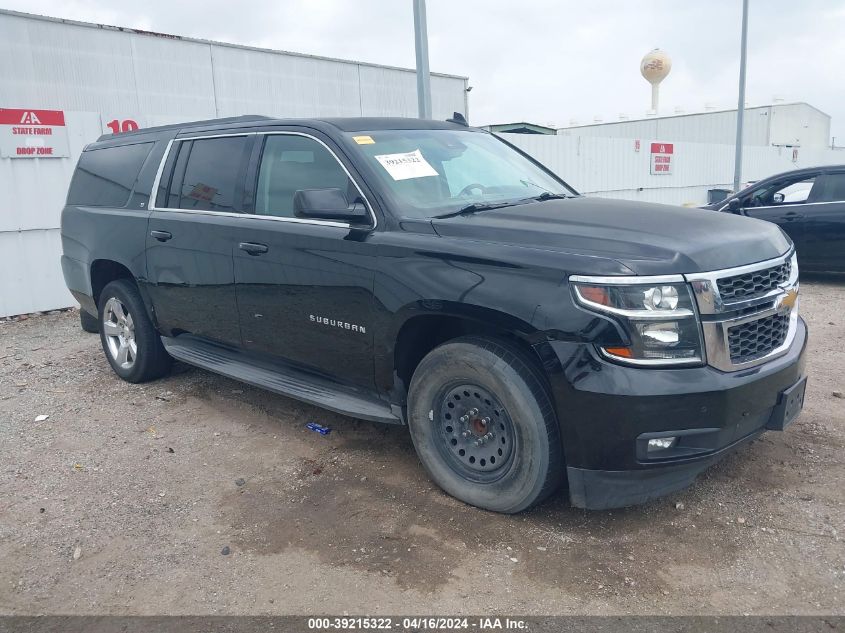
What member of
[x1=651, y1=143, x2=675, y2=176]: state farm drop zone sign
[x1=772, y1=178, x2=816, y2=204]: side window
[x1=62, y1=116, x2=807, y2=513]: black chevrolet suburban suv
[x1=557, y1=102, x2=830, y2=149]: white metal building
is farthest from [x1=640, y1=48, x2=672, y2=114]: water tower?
[x1=62, y1=116, x2=807, y2=513]: black chevrolet suburban suv

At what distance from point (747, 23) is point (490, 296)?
19045 millimetres

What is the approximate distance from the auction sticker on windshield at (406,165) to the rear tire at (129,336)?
2.59 m

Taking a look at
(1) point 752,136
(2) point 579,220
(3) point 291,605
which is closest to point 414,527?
(3) point 291,605

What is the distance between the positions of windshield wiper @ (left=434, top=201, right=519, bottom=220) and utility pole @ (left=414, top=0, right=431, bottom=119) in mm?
5219

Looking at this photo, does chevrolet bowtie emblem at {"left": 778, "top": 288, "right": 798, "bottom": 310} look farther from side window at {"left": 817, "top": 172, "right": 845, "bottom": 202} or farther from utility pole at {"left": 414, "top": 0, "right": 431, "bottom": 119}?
side window at {"left": 817, "top": 172, "right": 845, "bottom": 202}

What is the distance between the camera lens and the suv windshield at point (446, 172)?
3.83 m

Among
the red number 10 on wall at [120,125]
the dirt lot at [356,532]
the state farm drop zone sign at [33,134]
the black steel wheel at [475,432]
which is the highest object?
the red number 10 on wall at [120,125]

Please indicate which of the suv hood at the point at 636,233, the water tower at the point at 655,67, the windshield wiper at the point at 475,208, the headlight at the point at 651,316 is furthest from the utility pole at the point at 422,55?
the water tower at the point at 655,67

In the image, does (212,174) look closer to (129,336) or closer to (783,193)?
(129,336)

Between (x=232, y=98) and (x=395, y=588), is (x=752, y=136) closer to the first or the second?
(x=232, y=98)

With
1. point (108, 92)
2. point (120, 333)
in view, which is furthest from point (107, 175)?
point (108, 92)

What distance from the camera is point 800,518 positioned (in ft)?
10.9

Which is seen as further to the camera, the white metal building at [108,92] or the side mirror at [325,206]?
the white metal building at [108,92]

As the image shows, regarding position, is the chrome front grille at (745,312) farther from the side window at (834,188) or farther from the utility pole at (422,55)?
the side window at (834,188)
